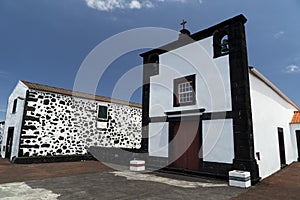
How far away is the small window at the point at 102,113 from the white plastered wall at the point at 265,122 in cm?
984

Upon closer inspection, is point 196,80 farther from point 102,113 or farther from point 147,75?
point 102,113

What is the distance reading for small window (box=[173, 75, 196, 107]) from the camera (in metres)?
8.55

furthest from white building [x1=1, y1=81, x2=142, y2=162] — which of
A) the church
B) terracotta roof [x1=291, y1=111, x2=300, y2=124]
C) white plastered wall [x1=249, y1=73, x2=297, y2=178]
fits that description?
terracotta roof [x1=291, y1=111, x2=300, y2=124]

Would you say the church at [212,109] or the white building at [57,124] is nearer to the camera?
the church at [212,109]

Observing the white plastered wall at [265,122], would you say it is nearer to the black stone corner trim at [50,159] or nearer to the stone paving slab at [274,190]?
the stone paving slab at [274,190]

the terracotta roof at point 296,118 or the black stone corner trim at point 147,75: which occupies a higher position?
the black stone corner trim at point 147,75

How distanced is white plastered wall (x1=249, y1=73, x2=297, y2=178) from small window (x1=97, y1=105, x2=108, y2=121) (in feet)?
32.3

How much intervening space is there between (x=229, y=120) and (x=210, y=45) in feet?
10.8

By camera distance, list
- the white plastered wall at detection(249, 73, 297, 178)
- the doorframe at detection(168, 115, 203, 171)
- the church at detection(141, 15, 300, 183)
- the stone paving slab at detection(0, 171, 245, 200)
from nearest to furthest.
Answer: the stone paving slab at detection(0, 171, 245, 200)
the church at detection(141, 15, 300, 183)
the white plastered wall at detection(249, 73, 297, 178)
the doorframe at detection(168, 115, 203, 171)

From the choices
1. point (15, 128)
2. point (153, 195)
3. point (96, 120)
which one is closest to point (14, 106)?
point (15, 128)

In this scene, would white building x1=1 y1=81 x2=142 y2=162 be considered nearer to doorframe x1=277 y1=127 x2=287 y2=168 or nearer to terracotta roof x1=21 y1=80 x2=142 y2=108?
terracotta roof x1=21 y1=80 x2=142 y2=108

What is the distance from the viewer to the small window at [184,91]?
8551 millimetres

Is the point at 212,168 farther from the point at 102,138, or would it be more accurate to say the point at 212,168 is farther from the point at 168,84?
the point at 102,138

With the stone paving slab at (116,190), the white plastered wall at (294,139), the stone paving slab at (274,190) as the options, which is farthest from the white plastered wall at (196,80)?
the white plastered wall at (294,139)
